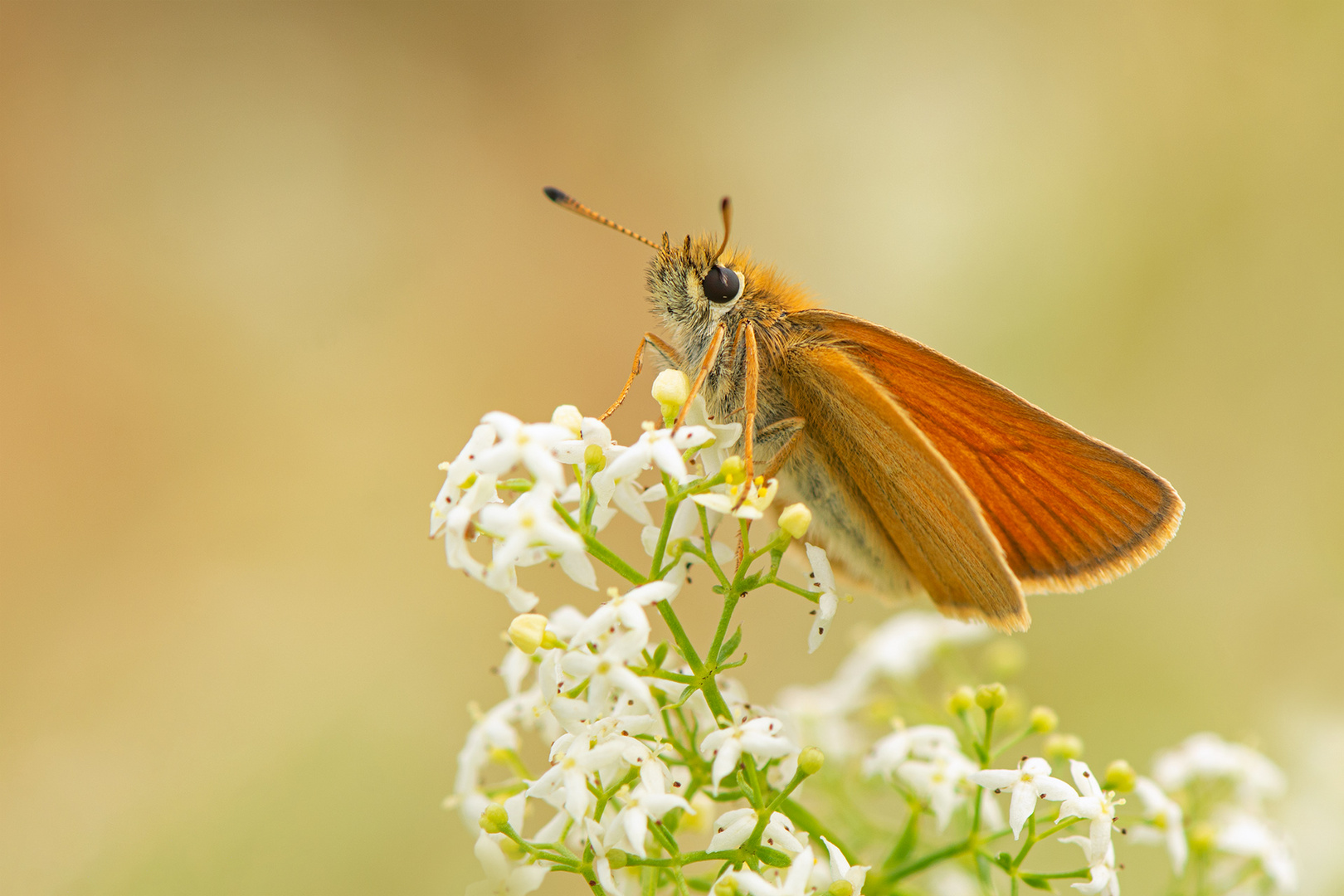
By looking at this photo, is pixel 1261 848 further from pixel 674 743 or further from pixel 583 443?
pixel 583 443

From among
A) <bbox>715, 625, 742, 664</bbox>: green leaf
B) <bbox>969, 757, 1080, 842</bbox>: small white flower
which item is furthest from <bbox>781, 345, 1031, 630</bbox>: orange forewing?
<bbox>715, 625, 742, 664</bbox>: green leaf

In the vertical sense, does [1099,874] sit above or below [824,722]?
below

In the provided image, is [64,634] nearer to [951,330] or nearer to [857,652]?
[857,652]

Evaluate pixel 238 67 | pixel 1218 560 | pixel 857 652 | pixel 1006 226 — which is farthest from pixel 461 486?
pixel 238 67

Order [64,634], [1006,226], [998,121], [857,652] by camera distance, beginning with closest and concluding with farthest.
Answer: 1. [857,652]
2. [64,634]
3. [1006,226]
4. [998,121]

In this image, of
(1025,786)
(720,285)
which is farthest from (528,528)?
(1025,786)

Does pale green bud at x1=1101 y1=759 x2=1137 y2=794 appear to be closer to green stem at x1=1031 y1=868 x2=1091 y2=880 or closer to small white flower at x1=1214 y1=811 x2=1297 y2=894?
green stem at x1=1031 y1=868 x2=1091 y2=880
